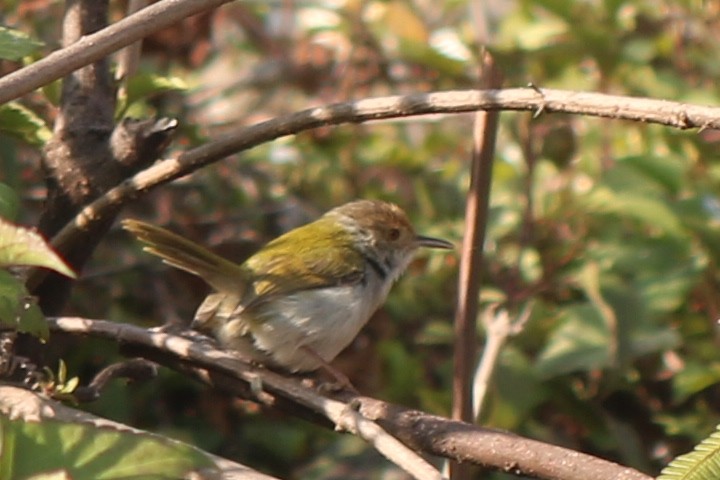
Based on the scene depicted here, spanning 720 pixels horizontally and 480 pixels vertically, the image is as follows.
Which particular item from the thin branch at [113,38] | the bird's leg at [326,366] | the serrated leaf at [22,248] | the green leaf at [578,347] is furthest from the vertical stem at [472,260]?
the serrated leaf at [22,248]

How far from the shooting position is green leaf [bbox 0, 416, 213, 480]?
130cm

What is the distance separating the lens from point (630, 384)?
3.69m

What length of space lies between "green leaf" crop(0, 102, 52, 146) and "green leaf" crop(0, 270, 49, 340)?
1.51ft

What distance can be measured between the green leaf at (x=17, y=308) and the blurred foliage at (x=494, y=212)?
2.25 feet

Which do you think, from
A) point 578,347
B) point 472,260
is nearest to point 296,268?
point 578,347

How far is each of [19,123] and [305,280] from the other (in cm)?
189

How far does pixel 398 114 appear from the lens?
1.96 m

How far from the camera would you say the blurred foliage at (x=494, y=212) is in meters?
3.54

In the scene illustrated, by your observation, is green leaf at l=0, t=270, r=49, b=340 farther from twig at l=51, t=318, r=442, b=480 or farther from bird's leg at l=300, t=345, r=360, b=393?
bird's leg at l=300, t=345, r=360, b=393

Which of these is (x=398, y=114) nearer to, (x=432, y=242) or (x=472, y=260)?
(x=472, y=260)

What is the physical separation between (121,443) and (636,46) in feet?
11.9

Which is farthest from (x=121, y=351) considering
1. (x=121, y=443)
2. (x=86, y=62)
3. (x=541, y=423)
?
(x=541, y=423)

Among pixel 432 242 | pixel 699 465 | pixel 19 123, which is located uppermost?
pixel 432 242

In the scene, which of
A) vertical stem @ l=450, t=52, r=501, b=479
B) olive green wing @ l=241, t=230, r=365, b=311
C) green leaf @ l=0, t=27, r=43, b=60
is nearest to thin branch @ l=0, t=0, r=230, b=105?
green leaf @ l=0, t=27, r=43, b=60
